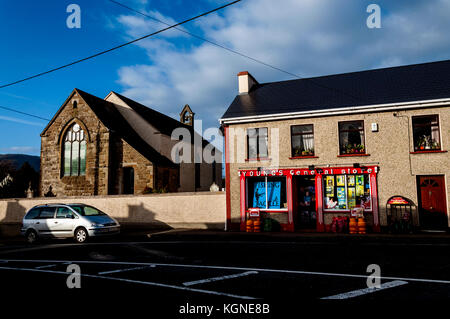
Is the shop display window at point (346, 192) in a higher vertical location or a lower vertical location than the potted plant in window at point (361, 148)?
lower

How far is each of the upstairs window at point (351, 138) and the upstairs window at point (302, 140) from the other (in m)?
1.41

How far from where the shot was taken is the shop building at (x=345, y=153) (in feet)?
49.5

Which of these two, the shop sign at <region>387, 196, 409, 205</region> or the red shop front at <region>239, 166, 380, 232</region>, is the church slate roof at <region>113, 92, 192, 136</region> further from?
the shop sign at <region>387, 196, 409, 205</region>

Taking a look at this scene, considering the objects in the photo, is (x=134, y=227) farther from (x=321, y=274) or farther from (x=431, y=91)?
(x=431, y=91)

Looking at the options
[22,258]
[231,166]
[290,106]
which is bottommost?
[22,258]

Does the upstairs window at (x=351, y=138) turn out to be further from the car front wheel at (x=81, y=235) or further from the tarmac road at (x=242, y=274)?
the car front wheel at (x=81, y=235)

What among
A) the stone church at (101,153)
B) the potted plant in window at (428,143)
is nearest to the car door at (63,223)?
the stone church at (101,153)

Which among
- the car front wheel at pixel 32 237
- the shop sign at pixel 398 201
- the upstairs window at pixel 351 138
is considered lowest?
the car front wheel at pixel 32 237

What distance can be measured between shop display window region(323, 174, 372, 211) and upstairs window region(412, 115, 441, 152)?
9.06ft

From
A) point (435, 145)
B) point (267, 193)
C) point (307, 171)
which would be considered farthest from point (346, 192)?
point (435, 145)

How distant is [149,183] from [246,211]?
428 inches

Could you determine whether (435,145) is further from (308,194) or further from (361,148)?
(308,194)

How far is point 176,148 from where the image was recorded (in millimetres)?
32844

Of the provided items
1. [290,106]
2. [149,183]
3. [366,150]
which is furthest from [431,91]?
[149,183]
